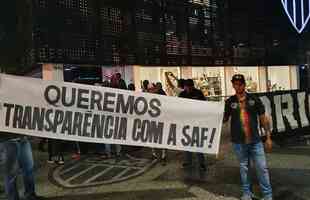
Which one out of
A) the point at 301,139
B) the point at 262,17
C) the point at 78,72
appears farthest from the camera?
the point at 262,17

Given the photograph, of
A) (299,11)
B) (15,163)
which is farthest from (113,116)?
(299,11)

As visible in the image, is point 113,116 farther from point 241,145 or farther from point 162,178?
point 241,145

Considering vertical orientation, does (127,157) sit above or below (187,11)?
below

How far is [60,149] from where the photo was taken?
10430mm

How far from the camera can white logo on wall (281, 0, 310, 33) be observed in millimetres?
17266

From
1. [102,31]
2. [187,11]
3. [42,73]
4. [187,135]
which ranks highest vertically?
[187,11]

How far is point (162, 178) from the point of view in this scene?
8.13 metres

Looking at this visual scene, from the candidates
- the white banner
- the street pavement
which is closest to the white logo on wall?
the street pavement

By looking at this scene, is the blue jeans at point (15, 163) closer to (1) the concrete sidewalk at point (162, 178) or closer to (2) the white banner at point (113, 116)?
(2) the white banner at point (113, 116)

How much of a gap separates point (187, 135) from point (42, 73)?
Result: 772 cm

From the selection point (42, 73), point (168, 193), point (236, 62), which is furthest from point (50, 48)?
point (236, 62)

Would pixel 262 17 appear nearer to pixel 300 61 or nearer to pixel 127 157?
pixel 300 61

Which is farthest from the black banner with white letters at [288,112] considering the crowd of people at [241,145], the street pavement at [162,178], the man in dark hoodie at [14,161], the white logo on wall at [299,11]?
the white logo on wall at [299,11]

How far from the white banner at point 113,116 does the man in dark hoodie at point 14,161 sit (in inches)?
8.7
